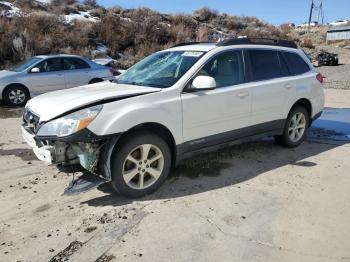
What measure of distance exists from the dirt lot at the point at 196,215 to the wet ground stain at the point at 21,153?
9 cm

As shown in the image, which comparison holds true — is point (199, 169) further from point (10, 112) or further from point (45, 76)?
point (45, 76)

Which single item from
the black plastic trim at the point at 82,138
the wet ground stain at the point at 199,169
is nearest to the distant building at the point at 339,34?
the wet ground stain at the point at 199,169

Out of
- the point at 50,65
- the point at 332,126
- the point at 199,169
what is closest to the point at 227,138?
the point at 199,169

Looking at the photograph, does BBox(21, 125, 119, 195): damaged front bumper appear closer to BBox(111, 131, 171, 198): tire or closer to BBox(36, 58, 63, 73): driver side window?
BBox(111, 131, 171, 198): tire

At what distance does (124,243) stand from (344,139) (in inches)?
208

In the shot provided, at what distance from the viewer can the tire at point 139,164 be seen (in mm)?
4734

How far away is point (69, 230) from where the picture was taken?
4.21 meters

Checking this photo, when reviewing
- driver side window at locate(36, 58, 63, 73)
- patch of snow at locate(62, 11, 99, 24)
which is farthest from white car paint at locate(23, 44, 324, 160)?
patch of snow at locate(62, 11, 99, 24)

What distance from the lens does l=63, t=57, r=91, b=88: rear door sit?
12.8 metres

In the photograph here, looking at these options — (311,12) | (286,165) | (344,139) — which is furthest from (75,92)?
(311,12)

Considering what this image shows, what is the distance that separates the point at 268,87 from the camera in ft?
20.9

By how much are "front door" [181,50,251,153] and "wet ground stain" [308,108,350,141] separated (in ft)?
8.62

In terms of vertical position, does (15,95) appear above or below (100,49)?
below

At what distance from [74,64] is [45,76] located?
1.03m
